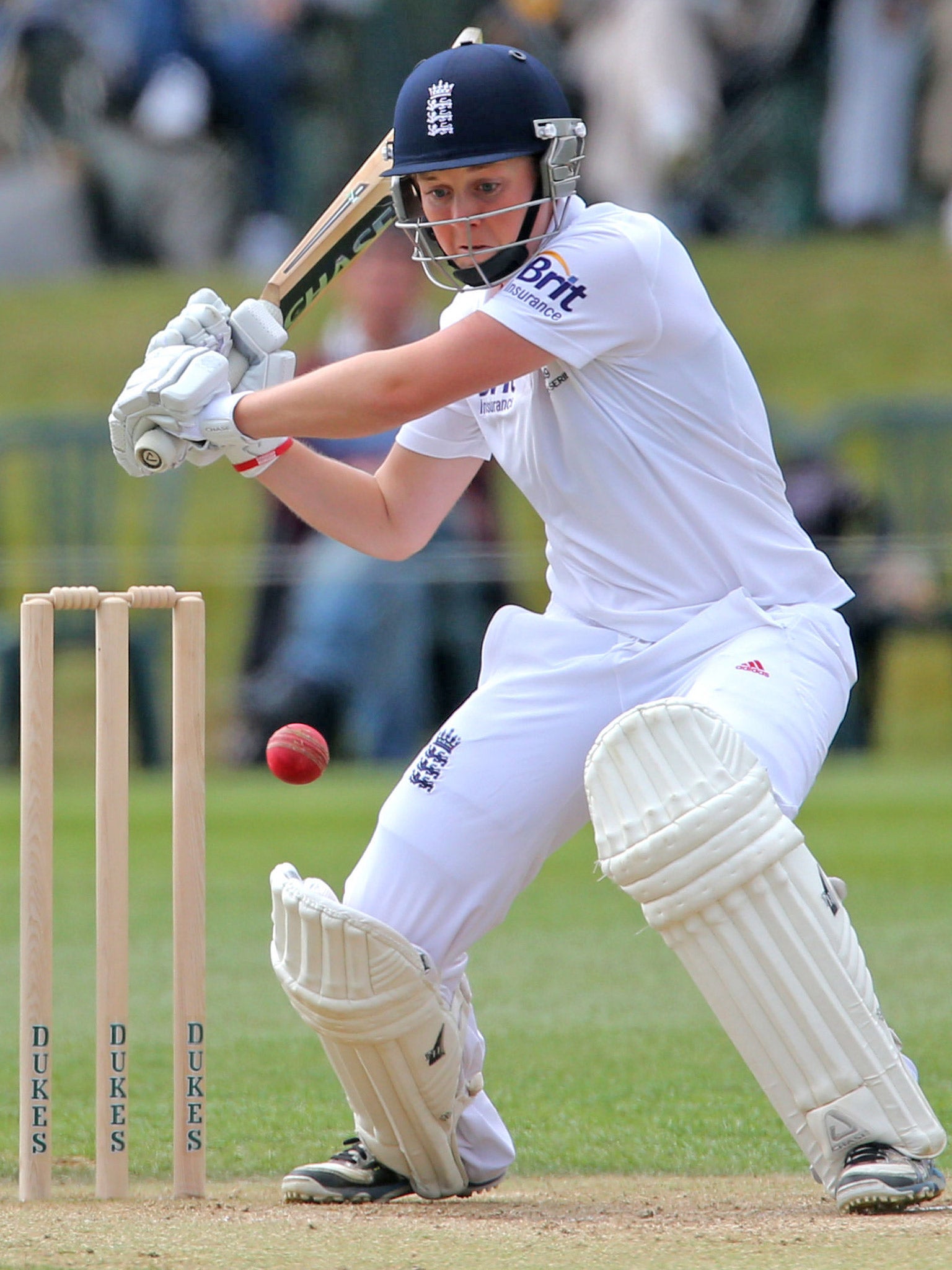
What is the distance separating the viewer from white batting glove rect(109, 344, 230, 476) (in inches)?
111

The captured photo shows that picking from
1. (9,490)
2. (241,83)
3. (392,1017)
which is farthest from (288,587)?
(392,1017)

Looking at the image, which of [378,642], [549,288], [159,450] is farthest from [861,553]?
[159,450]

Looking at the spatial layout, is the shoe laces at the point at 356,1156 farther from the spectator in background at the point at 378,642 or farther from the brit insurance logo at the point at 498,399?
the spectator in background at the point at 378,642

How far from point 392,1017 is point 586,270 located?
1.03m

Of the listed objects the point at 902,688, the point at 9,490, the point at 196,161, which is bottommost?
the point at 902,688

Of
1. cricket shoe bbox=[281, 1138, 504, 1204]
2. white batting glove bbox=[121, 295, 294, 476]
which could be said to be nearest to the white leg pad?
cricket shoe bbox=[281, 1138, 504, 1204]

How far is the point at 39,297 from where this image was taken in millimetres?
13055

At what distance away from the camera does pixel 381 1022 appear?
2.85 m

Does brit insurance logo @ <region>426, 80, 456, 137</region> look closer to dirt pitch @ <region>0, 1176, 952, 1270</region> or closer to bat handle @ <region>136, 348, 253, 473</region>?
bat handle @ <region>136, 348, 253, 473</region>

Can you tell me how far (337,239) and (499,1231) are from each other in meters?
1.57

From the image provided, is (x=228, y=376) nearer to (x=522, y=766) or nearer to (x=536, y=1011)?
(x=522, y=766)

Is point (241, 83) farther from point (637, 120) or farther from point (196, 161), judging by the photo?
point (637, 120)

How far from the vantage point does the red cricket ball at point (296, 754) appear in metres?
2.90

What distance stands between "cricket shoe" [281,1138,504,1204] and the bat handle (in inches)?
39.4
